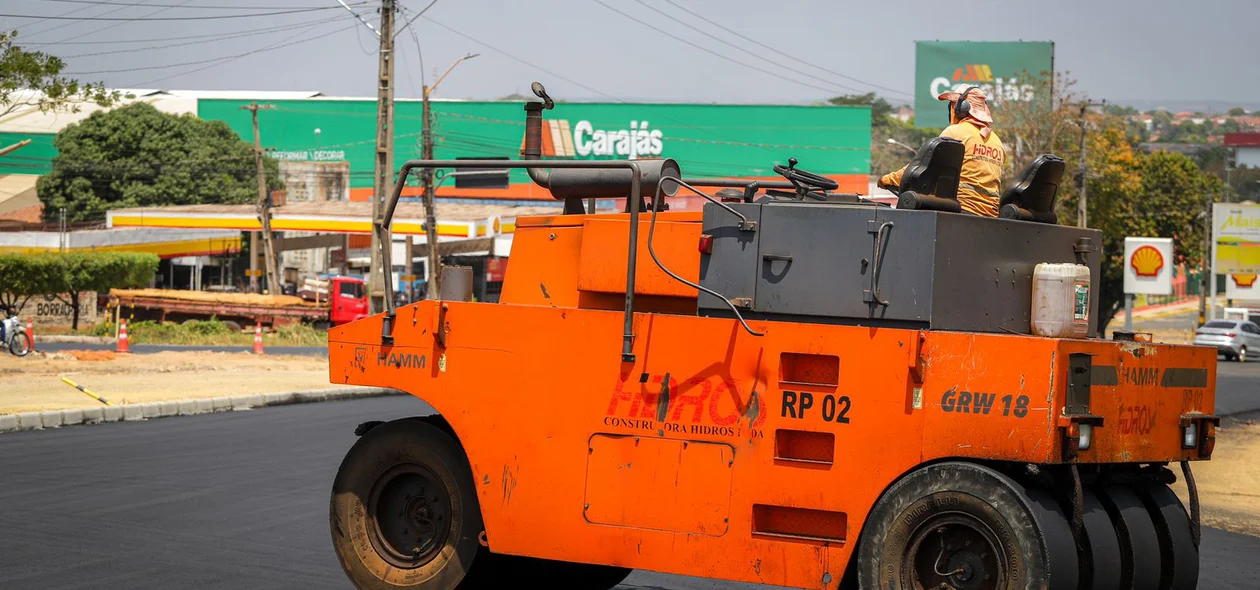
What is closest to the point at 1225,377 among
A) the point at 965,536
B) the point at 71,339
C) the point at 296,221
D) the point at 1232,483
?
the point at 1232,483

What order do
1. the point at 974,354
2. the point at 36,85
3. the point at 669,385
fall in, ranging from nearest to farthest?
1. the point at 974,354
2. the point at 669,385
3. the point at 36,85

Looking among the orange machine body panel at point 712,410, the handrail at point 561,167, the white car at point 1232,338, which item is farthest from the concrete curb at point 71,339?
the white car at point 1232,338

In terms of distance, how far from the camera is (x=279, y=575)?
7.98m

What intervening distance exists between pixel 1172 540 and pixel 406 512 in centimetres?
372

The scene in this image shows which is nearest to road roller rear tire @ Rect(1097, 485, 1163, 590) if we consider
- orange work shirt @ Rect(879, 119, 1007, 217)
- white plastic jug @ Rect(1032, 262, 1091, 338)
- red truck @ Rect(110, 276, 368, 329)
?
white plastic jug @ Rect(1032, 262, 1091, 338)

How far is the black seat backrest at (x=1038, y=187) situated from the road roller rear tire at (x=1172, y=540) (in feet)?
4.87

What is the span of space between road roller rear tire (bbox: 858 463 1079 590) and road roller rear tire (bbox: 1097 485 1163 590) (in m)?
0.57

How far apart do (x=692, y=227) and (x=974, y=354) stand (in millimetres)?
1435

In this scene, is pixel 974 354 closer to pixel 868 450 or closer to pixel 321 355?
pixel 868 450

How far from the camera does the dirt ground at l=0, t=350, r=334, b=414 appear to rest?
804 inches

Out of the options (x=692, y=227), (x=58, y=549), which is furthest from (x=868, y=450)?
(x=58, y=549)

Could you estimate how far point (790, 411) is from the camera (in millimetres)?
5883

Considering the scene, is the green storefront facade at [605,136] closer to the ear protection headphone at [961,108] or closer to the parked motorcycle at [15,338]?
the parked motorcycle at [15,338]

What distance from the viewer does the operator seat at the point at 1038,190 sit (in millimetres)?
6773
